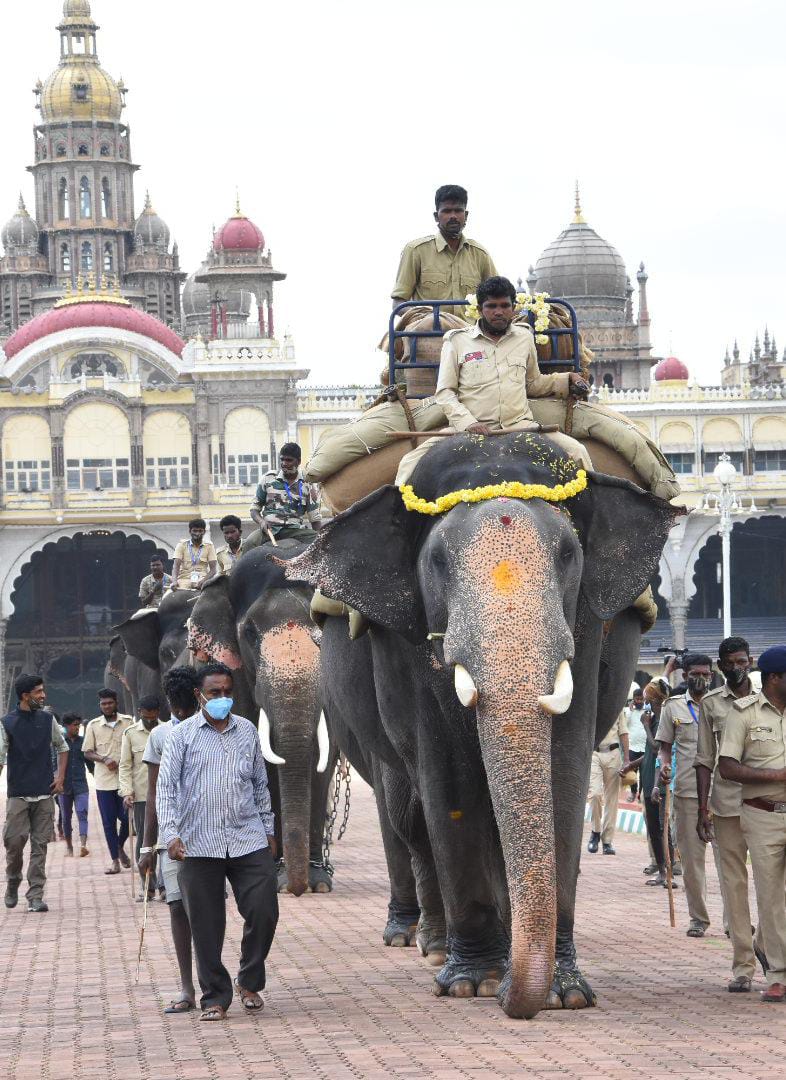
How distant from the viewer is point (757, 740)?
8.42 m

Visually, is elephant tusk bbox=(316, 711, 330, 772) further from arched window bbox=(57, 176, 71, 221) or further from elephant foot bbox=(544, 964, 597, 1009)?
arched window bbox=(57, 176, 71, 221)

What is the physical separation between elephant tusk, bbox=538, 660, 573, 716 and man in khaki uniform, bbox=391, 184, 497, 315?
3.00 metres

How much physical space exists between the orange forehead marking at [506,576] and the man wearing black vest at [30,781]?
691 cm

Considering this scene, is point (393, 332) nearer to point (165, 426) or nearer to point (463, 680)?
point (463, 680)

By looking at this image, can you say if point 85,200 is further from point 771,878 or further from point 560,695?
point 560,695

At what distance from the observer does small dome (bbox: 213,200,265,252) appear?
68.6 metres

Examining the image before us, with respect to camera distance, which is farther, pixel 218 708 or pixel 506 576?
pixel 218 708

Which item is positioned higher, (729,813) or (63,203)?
(63,203)

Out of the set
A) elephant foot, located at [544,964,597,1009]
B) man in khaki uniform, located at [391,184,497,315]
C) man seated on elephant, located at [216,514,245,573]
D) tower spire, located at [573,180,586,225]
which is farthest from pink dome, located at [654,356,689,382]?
elephant foot, located at [544,964,597,1009]

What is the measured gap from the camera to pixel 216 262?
69250 millimetres

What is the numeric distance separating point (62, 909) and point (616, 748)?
5666 mm

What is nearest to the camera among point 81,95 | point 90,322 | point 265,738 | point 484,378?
point 484,378

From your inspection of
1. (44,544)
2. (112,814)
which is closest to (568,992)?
(112,814)

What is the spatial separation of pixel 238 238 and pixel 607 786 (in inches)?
2078
